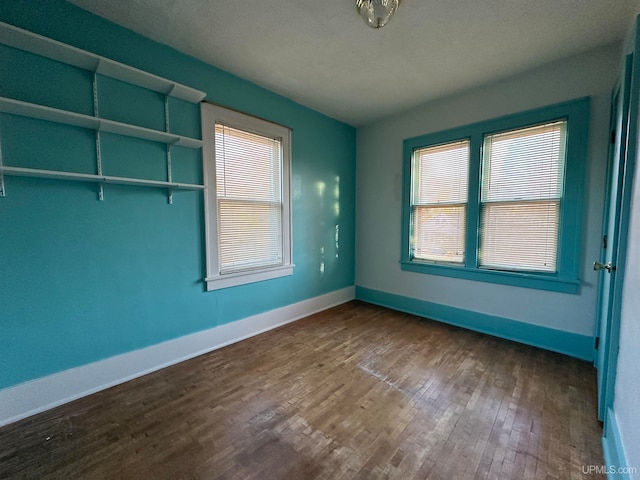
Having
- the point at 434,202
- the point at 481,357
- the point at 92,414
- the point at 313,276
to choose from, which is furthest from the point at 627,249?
the point at 92,414

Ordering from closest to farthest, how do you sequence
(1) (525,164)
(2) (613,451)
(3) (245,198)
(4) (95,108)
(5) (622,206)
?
(2) (613,451) → (5) (622,206) → (4) (95,108) → (1) (525,164) → (3) (245,198)

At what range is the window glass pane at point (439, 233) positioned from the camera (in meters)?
3.20

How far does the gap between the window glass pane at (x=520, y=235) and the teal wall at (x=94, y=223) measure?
9.29ft

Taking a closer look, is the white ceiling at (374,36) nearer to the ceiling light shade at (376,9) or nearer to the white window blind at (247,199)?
the ceiling light shade at (376,9)

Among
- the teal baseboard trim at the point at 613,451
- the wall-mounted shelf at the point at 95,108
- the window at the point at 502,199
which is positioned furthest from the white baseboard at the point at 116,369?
the teal baseboard trim at the point at 613,451

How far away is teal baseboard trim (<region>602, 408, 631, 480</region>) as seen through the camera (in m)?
1.14

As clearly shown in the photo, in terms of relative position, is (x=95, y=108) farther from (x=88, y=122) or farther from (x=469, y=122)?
(x=469, y=122)

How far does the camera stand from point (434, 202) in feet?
11.1

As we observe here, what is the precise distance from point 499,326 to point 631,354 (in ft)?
6.14

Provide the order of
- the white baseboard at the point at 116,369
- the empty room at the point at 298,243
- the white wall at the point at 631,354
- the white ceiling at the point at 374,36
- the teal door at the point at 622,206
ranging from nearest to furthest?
the white wall at the point at 631,354 → the teal door at the point at 622,206 → the empty room at the point at 298,243 → the white baseboard at the point at 116,369 → the white ceiling at the point at 374,36

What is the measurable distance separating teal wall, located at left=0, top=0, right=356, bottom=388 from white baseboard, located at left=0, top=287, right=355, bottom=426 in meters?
0.06

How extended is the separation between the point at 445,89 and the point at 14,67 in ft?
12.0

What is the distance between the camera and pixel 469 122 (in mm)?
3016

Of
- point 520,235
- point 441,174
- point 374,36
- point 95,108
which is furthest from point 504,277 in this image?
point 95,108
